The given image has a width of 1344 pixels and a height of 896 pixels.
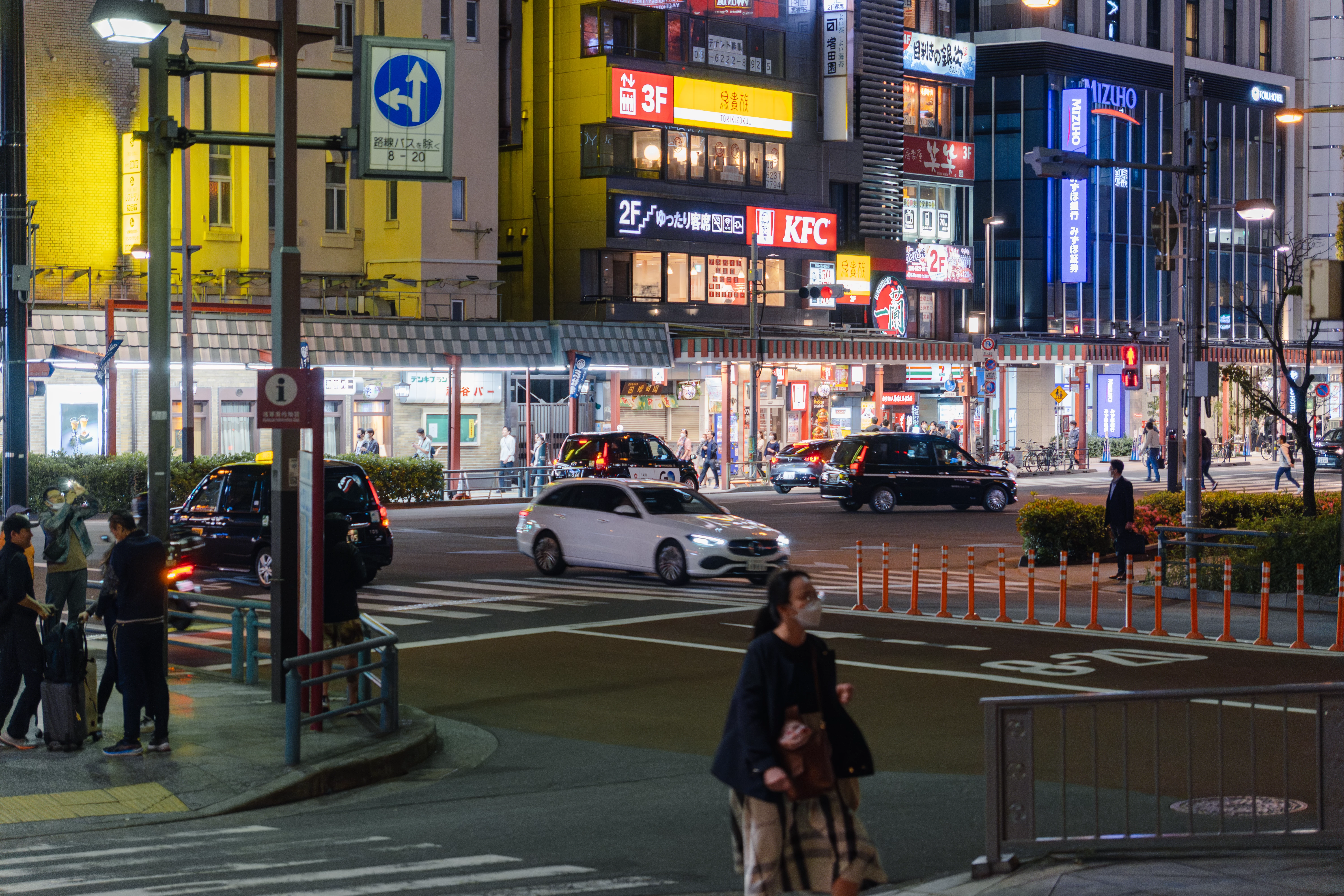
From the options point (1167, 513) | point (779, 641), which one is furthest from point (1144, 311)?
point (779, 641)

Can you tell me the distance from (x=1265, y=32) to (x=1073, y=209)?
66.4 feet

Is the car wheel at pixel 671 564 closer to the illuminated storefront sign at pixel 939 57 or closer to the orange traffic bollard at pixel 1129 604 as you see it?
the orange traffic bollard at pixel 1129 604

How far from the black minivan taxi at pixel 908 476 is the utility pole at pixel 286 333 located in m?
26.3

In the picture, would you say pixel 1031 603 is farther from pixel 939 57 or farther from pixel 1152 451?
pixel 939 57

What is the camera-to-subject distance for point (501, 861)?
27.1 feet

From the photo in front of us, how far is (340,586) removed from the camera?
13.2 meters

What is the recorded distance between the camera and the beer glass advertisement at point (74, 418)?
4091 centimetres

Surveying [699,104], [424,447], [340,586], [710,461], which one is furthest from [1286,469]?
[340,586]

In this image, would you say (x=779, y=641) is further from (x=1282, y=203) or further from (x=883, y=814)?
(x=1282, y=203)

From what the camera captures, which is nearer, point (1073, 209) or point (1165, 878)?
point (1165, 878)

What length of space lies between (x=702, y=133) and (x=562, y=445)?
18.7m

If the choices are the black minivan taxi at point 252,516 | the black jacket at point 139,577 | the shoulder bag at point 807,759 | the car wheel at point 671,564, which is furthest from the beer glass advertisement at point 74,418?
the shoulder bag at point 807,759

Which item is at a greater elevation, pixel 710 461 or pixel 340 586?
pixel 710 461

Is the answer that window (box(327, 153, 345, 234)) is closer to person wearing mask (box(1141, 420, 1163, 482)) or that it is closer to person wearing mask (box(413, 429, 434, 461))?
person wearing mask (box(413, 429, 434, 461))
